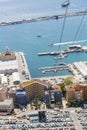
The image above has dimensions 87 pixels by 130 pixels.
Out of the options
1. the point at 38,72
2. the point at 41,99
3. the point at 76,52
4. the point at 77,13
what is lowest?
the point at 41,99

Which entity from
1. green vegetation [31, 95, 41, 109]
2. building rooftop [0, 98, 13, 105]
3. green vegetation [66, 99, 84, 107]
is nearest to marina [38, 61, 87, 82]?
green vegetation [66, 99, 84, 107]

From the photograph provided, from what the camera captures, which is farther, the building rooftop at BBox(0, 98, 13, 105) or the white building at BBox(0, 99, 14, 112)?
the building rooftop at BBox(0, 98, 13, 105)

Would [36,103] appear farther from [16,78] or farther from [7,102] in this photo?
[16,78]

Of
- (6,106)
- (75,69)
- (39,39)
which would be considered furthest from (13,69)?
(39,39)

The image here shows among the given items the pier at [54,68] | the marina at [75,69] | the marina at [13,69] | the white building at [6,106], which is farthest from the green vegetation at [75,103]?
the pier at [54,68]

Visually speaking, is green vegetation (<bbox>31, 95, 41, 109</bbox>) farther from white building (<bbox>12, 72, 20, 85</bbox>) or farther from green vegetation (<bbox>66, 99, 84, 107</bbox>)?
white building (<bbox>12, 72, 20, 85</bbox>)

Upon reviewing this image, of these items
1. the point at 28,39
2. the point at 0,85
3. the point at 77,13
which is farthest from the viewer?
the point at 77,13

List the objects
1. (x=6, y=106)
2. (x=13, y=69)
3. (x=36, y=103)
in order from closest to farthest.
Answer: (x=6, y=106)
(x=36, y=103)
(x=13, y=69)

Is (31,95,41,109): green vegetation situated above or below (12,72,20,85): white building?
below

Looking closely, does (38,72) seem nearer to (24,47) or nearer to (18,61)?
(18,61)

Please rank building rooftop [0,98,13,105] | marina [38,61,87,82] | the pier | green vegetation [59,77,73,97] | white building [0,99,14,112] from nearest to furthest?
white building [0,99,14,112]
building rooftop [0,98,13,105]
green vegetation [59,77,73,97]
marina [38,61,87,82]
the pier

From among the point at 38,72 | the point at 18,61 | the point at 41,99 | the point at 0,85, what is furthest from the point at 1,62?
the point at 41,99
